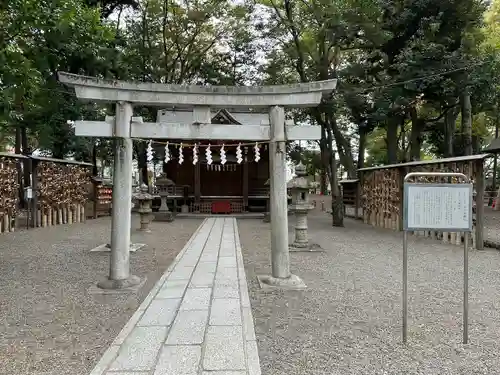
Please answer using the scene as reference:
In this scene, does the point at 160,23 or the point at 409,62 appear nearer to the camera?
the point at 409,62

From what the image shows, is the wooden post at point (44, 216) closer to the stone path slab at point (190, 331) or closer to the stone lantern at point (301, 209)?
the stone path slab at point (190, 331)

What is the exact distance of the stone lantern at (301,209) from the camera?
9711 mm

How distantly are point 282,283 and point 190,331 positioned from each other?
7.46 ft

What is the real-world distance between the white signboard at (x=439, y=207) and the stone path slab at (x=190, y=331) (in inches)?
80.7

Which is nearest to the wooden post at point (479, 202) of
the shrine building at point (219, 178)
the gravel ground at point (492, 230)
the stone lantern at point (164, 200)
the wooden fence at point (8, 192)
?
the gravel ground at point (492, 230)

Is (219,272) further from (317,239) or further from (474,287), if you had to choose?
(317,239)

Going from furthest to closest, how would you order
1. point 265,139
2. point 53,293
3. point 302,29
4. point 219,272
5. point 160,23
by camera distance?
point 160,23 < point 302,29 < point 219,272 < point 265,139 < point 53,293

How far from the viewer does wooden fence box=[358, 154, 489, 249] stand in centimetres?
932

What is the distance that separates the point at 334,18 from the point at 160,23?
1165 cm

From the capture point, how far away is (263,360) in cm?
345

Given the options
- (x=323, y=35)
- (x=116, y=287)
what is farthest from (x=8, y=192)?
(x=323, y=35)

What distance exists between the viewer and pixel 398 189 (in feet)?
41.4

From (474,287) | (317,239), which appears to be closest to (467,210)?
(474,287)

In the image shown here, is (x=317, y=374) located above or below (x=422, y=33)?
below
